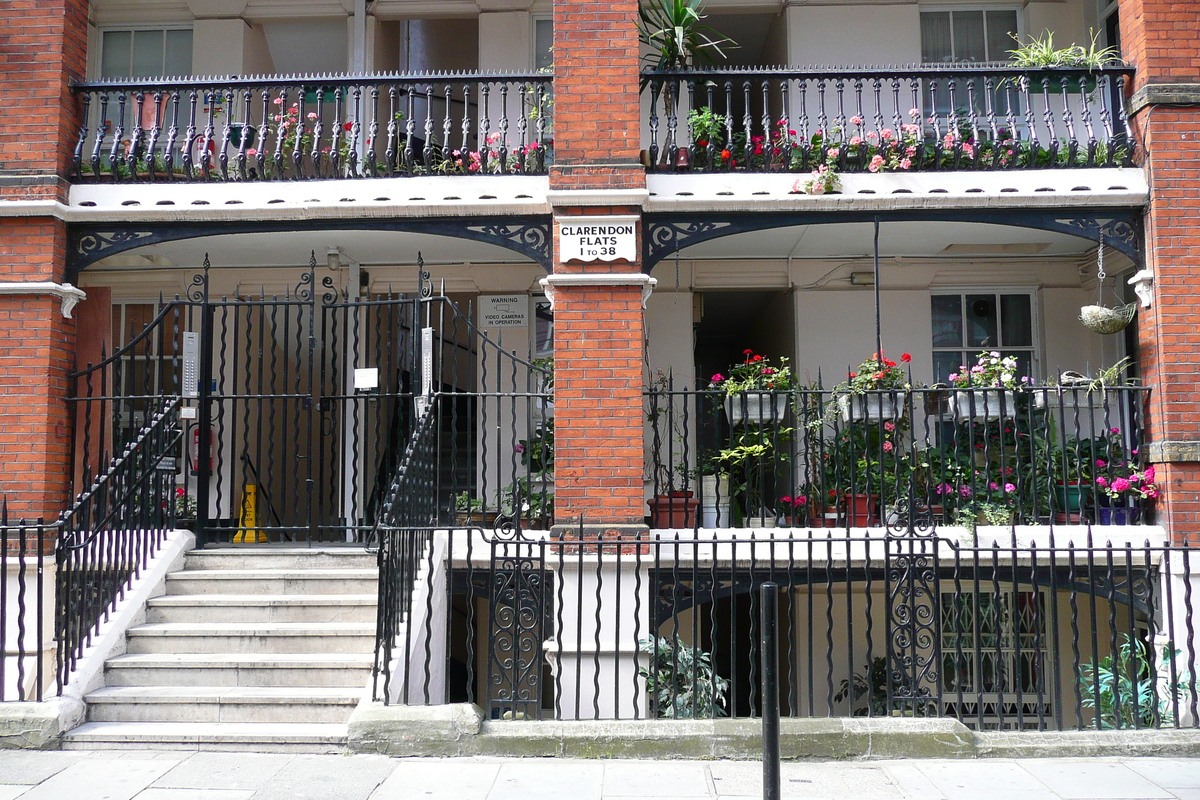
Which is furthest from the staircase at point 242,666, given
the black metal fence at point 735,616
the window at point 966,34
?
the window at point 966,34

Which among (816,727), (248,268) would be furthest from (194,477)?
(816,727)

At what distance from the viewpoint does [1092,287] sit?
10.7m

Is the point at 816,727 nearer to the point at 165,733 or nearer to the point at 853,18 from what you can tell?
the point at 165,733

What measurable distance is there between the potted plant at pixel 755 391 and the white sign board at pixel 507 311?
10.3 ft

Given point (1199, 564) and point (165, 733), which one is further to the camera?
point (1199, 564)

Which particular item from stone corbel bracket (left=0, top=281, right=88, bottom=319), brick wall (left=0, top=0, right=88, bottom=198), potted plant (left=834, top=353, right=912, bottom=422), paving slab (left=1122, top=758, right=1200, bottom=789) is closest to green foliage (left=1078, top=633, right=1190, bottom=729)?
paving slab (left=1122, top=758, right=1200, bottom=789)

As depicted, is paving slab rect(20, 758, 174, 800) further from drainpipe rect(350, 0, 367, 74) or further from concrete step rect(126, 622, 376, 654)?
drainpipe rect(350, 0, 367, 74)

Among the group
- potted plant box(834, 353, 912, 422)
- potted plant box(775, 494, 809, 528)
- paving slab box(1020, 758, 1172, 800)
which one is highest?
potted plant box(834, 353, 912, 422)

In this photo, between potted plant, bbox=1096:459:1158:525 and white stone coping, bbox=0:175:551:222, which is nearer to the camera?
potted plant, bbox=1096:459:1158:525

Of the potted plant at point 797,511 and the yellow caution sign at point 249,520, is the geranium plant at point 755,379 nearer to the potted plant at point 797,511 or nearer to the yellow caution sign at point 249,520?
the potted plant at point 797,511

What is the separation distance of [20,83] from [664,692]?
24.6 ft

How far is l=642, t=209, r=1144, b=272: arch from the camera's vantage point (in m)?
8.07

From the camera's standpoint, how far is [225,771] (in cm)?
534

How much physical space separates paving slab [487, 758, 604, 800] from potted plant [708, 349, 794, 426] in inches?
132
